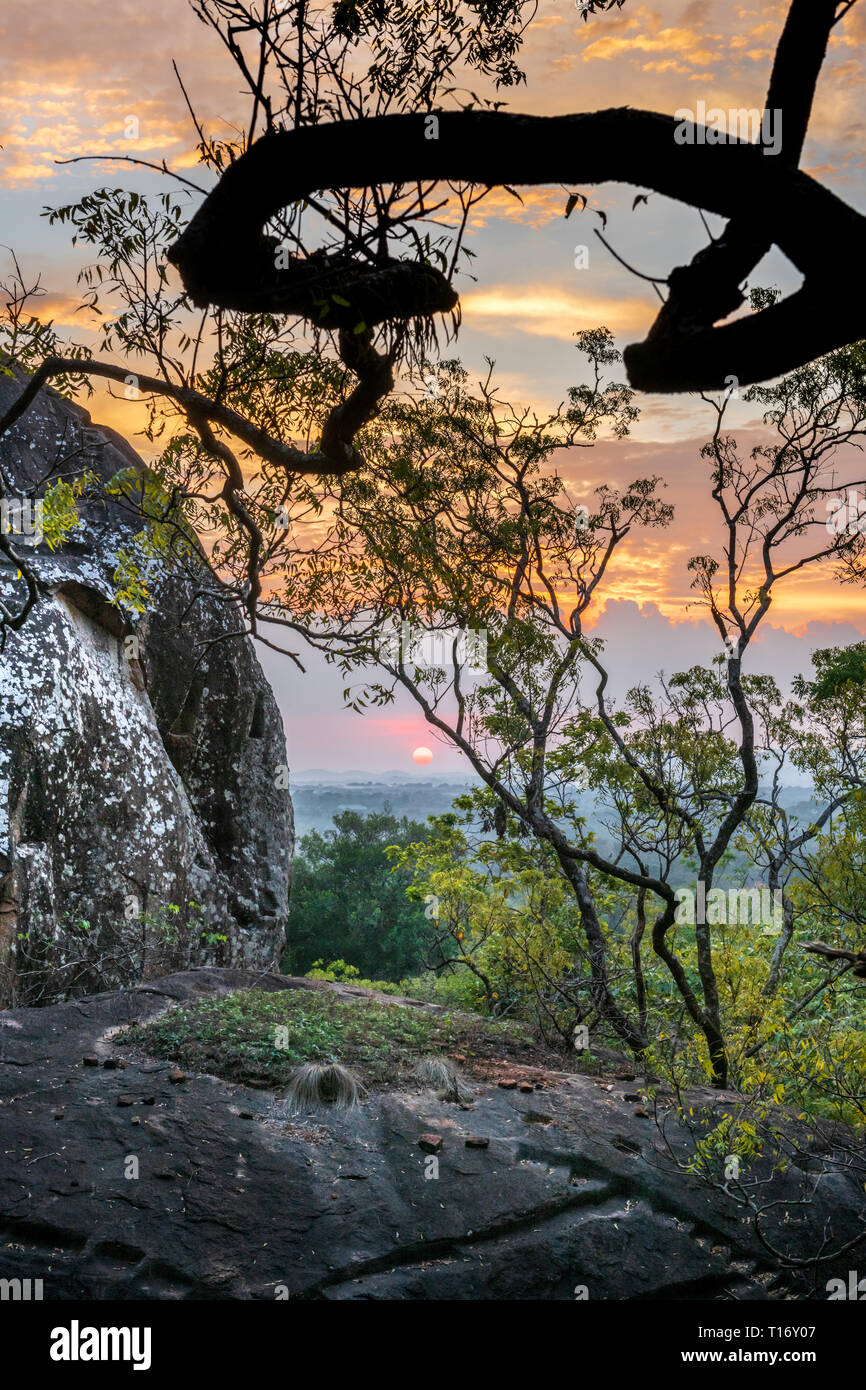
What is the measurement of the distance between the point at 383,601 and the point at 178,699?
5080mm

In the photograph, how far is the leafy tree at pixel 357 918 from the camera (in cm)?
3478

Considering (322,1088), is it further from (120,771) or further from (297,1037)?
(120,771)

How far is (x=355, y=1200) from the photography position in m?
5.75

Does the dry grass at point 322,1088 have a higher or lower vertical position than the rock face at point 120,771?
lower

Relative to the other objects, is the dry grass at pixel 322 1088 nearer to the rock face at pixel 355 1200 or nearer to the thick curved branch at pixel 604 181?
the rock face at pixel 355 1200

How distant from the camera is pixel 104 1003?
8.47m

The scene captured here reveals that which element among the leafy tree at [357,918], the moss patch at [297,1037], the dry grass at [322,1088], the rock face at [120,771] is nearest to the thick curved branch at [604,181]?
the rock face at [120,771]

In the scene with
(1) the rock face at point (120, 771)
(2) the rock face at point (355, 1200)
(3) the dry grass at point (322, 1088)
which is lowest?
(2) the rock face at point (355, 1200)

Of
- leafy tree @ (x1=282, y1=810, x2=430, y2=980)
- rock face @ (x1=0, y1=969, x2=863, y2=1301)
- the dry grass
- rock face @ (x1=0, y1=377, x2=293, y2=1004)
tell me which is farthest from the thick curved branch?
leafy tree @ (x1=282, y1=810, x2=430, y2=980)

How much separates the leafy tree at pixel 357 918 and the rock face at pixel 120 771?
17.3m

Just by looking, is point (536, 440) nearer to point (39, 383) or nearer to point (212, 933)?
point (212, 933)

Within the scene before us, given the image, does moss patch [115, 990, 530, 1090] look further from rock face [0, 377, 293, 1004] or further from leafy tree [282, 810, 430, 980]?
leafy tree [282, 810, 430, 980]

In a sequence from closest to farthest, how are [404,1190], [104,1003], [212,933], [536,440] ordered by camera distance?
1. [404,1190]
2. [104,1003]
3. [212,933]
4. [536,440]
